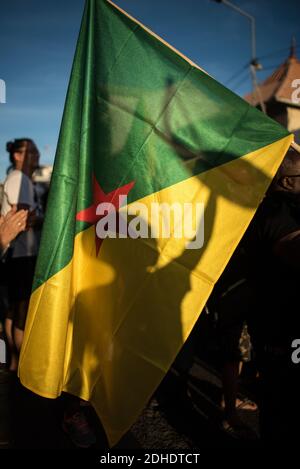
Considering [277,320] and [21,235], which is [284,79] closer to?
[21,235]

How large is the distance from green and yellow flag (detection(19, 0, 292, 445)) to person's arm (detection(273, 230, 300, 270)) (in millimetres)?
211

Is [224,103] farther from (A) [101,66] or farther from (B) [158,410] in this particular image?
(B) [158,410]

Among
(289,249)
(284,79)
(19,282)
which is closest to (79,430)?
(19,282)

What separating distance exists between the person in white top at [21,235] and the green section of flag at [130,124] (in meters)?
1.14

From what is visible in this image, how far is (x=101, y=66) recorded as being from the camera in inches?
70.0

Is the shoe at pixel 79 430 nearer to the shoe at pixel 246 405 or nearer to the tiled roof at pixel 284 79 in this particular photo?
the shoe at pixel 246 405

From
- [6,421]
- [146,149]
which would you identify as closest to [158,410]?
[6,421]

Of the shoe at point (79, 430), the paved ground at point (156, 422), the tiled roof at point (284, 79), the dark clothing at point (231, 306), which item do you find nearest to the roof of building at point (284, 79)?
the tiled roof at point (284, 79)

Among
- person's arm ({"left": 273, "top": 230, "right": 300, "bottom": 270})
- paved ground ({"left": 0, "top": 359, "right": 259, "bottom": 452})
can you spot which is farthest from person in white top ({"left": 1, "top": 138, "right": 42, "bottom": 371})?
person's arm ({"left": 273, "top": 230, "right": 300, "bottom": 270})

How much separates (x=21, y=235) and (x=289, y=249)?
2318 mm

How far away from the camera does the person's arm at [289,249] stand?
149cm

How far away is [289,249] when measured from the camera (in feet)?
4.99
